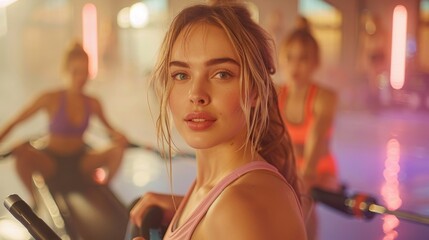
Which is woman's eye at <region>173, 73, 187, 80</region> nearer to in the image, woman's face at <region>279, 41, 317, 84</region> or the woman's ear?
the woman's ear

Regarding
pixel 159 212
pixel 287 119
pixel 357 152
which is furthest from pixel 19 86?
pixel 159 212

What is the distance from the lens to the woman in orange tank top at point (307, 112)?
8.61 feet

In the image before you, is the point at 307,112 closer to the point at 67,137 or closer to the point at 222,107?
the point at 67,137

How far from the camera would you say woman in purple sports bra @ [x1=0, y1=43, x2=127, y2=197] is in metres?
3.00

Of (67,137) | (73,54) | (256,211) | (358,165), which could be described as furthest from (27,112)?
(256,211)

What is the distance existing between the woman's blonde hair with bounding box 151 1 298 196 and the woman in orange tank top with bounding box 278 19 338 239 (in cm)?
156

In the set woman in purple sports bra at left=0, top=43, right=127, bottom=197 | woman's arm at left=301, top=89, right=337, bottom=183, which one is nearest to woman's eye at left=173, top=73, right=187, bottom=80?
woman's arm at left=301, top=89, right=337, bottom=183

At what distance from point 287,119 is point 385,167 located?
3.88ft

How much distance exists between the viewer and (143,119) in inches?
152

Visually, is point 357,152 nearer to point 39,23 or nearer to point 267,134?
point 39,23

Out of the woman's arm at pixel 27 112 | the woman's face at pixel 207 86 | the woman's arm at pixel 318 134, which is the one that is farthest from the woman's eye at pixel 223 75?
the woman's arm at pixel 27 112

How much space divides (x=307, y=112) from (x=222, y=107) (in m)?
1.81

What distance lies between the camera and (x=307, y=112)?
2717 mm

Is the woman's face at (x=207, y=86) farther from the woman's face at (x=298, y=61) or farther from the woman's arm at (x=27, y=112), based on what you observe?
the woman's arm at (x=27, y=112)
